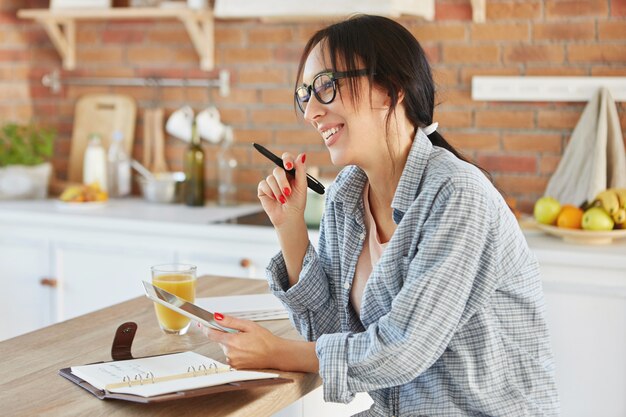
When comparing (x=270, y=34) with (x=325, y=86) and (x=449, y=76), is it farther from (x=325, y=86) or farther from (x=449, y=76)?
(x=325, y=86)

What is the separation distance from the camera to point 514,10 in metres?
3.26

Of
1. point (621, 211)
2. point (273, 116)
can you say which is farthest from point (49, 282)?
point (621, 211)

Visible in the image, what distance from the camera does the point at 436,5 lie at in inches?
133

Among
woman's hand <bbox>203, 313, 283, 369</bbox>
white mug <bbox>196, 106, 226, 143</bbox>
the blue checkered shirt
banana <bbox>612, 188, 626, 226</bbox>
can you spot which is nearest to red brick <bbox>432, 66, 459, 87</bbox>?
banana <bbox>612, 188, 626, 226</bbox>

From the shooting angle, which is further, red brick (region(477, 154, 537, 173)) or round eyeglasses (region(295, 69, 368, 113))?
red brick (region(477, 154, 537, 173))

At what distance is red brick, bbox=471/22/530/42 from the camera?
10.7 feet

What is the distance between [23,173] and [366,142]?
2537mm

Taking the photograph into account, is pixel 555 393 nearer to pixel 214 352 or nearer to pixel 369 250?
pixel 369 250

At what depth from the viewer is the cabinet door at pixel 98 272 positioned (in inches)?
131

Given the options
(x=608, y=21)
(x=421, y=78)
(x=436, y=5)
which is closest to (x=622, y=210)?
(x=608, y=21)

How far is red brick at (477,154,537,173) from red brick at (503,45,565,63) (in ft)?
1.20

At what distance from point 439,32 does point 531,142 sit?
56 cm

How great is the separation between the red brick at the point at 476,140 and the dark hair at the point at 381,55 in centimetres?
173

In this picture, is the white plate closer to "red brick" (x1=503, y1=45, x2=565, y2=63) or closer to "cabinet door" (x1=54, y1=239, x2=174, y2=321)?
"cabinet door" (x1=54, y1=239, x2=174, y2=321)
